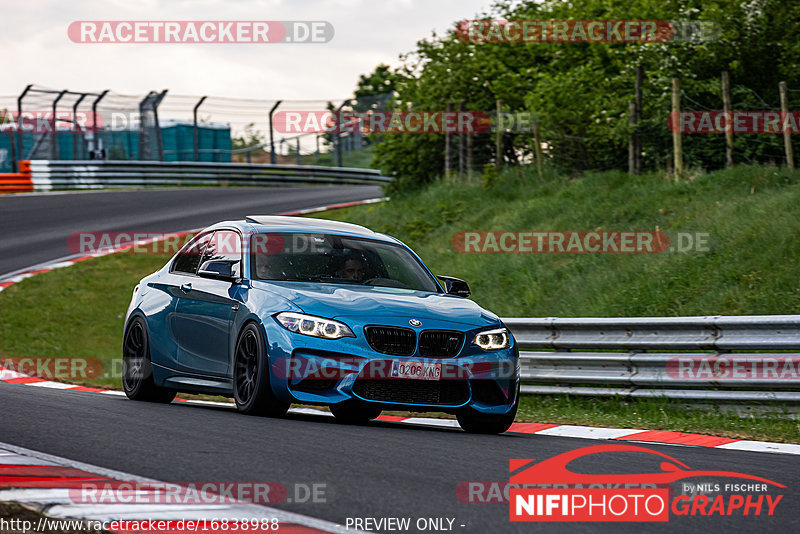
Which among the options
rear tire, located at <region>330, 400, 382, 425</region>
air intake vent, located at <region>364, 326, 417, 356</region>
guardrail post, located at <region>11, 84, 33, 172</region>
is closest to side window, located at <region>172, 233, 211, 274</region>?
Result: rear tire, located at <region>330, 400, 382, 425</region>

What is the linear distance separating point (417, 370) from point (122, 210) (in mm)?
20207

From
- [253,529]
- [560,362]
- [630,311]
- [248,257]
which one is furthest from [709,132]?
[253,529]

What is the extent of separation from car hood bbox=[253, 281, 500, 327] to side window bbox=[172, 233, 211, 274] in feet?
4.64

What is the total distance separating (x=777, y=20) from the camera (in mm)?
18125

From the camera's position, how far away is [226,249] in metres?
8.83

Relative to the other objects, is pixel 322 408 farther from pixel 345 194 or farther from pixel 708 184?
pixel 345 194

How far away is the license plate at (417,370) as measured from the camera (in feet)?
23.7

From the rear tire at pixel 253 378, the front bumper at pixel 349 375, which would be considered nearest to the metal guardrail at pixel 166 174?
the rear tire at pixel 253 378

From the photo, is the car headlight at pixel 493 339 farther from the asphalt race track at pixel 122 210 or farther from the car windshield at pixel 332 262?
the asphalt race track at pixel 122 210

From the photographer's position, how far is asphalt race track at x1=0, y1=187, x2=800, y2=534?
14.8ft

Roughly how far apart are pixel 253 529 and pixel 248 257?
4499 millimetres

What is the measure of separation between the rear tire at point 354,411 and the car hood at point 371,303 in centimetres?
58

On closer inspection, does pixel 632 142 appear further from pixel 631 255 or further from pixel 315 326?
pixel 315 326

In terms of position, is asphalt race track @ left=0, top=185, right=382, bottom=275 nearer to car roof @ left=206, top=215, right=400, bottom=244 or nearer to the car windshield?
car roof @ left=206, top=215, right=400, bottom=244
